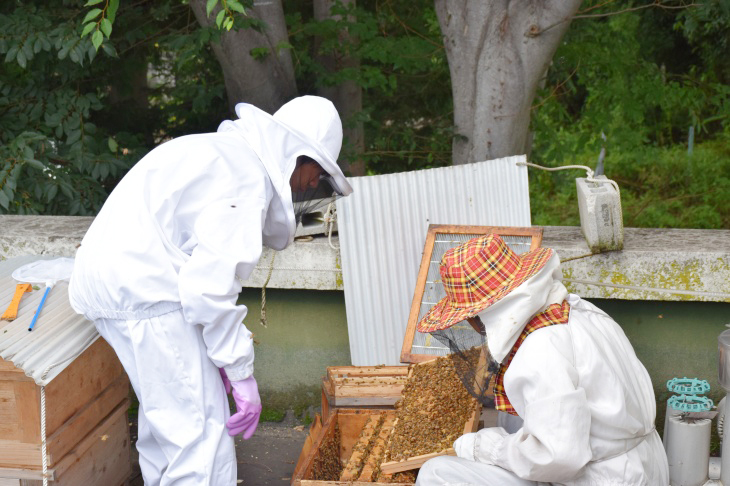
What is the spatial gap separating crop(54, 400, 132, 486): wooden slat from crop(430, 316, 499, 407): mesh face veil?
51.5 inches

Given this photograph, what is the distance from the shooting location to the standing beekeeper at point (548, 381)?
2197 mm

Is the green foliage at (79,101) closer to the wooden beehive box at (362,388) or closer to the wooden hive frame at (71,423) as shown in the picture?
the wooden hive frame at (71,423)

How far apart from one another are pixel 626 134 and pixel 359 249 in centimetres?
276

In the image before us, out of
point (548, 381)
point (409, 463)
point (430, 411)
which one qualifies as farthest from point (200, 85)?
point (548, 381)

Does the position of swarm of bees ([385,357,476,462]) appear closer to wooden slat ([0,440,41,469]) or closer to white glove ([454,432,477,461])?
white glove ([454,432,477,461])

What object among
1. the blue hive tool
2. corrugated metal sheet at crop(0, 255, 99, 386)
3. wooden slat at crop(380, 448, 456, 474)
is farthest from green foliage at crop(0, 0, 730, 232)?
wooden slat at crop(380, 448, 456, 474)

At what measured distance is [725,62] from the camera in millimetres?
9711

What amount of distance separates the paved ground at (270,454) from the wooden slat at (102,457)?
364 millimetres

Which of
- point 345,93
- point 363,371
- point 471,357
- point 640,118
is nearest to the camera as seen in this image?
point 471,357

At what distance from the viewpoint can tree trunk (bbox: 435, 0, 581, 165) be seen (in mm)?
4277

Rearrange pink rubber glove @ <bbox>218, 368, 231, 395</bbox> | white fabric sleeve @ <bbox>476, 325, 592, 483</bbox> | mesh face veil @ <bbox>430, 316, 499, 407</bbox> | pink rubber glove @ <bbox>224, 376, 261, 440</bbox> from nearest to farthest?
white fabric sleeve @ <bbox>476, 325, 592, 483</bbox>, mesh face veil @ <bbox>430, 316, 499, 407</bbox>, pink rubber glove @ <bbox>224, 376, 261, 440</bbox>, pink rubber glove @ <bbox>218, 368, 231, 395</bbox>

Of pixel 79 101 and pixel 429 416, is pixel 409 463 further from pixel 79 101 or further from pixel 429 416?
pixel 79 101

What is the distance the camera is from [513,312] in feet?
7.45

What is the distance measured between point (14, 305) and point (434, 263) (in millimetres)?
1656
